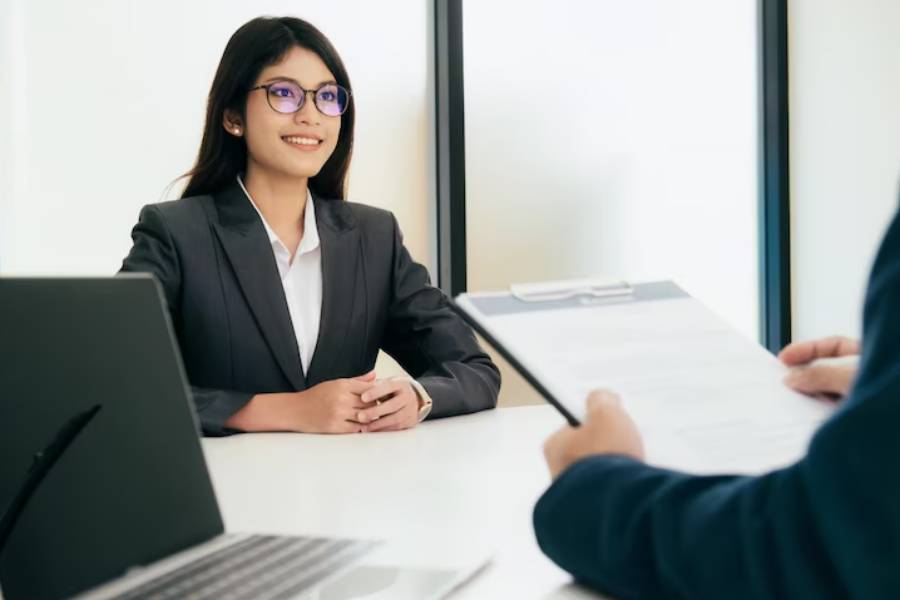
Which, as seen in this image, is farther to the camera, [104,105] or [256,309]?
[104,105]

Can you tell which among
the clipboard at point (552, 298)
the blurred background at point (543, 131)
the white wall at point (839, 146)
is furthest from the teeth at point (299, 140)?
the white wall at point (839, 146)

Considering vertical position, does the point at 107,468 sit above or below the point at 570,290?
below

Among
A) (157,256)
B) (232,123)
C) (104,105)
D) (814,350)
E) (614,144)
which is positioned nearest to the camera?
(814,350)

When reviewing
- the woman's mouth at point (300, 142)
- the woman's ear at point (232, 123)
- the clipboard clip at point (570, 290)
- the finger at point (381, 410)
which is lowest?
the finger at point (381, 410)

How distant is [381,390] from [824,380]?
2.64 feet

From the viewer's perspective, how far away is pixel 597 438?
712 millimetres

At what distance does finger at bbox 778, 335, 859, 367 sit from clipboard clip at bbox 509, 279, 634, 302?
175mm

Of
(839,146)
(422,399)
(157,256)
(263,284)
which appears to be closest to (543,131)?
(839,146)

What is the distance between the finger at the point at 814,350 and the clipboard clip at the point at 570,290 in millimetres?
175

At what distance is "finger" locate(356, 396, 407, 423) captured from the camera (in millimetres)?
1494

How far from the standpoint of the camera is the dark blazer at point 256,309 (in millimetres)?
1854

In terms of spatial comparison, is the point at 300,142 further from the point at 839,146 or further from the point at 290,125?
the point at 839,146

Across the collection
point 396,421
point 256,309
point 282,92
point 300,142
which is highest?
point 282,92

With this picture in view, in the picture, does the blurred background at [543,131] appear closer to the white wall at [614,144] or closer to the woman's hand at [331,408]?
the white wall at [614,144]
